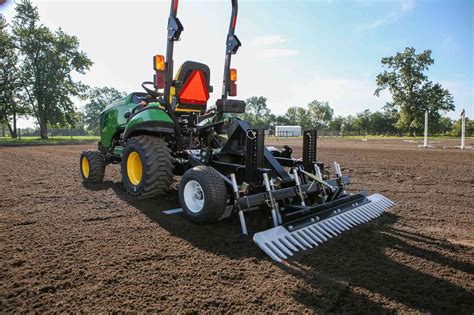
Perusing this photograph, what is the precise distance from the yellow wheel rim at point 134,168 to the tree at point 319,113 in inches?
3856

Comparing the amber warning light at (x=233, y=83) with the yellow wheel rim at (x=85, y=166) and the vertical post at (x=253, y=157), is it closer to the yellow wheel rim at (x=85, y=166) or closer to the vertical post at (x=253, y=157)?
the vertical post at (x=253, y=157)

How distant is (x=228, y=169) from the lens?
4227 mm

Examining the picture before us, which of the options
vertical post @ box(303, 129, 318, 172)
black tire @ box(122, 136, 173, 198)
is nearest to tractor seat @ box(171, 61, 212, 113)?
black tire @ box(122, 136, 173, 198)

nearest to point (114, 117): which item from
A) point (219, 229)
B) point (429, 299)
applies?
point (219, 229)

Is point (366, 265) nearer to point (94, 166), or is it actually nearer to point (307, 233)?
point (307, 233)

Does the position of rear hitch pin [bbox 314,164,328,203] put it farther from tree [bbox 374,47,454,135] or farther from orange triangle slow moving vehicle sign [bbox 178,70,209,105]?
tree [bbox 374,47,454,135]

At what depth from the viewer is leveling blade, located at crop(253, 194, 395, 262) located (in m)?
2.80

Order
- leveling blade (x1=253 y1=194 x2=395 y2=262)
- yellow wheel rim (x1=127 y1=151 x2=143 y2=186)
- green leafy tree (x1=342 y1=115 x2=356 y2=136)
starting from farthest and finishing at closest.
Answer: green leafy tree (x1=342 y1=115 x2=356 y2=136)
yellow wheel rim (x1=127 y1=151 x2=143 y2=186)
leveling blade (x1=253 y1=194 x2=395 y2=262)

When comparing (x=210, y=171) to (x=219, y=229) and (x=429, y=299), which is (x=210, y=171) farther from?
(x=429, y=299)

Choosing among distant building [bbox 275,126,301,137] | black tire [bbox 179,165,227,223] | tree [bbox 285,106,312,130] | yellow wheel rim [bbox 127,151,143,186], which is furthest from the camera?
tree [bbox 285,106,312,130]

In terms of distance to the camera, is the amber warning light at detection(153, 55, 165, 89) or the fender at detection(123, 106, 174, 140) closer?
the amber warning light at detection(153, 55, 165, 89)

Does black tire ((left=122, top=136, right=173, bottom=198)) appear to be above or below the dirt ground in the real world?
above

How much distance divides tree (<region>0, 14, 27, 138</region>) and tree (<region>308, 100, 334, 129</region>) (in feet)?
266

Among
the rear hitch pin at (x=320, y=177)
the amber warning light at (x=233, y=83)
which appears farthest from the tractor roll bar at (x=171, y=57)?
the rear hitch pin at (x=320, y=177)
